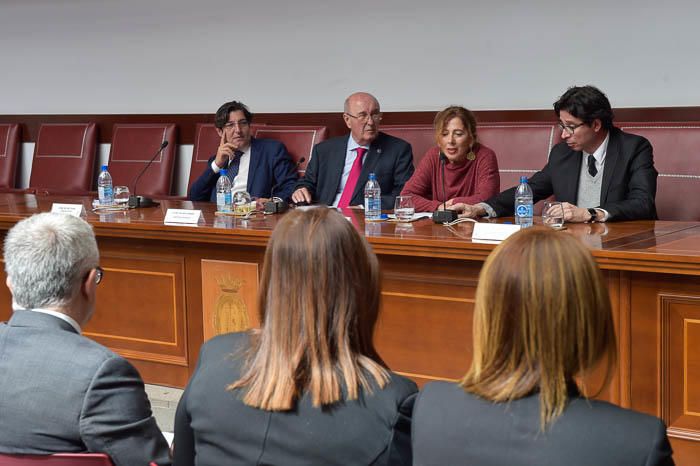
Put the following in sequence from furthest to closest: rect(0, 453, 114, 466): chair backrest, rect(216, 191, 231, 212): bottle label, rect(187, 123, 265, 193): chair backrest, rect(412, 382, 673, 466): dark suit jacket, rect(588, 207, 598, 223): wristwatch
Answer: rect(187, 123, 265, 193): chair backrest < rect(216, 191, 231, 212): bottle label < rect(588, 207, 598, 223): wristwatch < rect(0, 453, 114, 466): chair backrest < rect(412, 382, 673, 466): dark suit jacket

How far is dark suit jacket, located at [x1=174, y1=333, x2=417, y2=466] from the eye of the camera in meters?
1.44

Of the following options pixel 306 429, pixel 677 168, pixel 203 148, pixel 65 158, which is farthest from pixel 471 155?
pixel 65 158

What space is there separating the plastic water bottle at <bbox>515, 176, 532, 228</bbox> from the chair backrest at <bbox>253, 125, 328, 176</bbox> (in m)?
1.92

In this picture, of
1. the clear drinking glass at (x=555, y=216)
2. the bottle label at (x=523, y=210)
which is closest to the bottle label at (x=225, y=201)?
the bottle label at (x=523, y=210)

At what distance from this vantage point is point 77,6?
651 centimetres

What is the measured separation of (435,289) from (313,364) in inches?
66.3

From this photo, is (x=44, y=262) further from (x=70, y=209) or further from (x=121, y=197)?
(x=121, y=197)

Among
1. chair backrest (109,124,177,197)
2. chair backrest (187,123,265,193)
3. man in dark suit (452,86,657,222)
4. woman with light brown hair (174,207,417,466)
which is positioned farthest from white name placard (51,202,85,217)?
woman with light brown hair (174,207,417,466)

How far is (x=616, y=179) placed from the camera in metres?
3.73

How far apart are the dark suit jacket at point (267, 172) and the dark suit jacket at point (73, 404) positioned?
3.40 m

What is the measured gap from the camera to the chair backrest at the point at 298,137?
5199mm

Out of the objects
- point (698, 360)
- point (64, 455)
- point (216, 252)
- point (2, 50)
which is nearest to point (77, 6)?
point (2, 50)

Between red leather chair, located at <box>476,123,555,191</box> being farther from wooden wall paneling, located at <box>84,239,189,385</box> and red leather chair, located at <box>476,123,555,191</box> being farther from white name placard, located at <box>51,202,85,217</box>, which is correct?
white name placard, located at <box>51,202,85,217</box>

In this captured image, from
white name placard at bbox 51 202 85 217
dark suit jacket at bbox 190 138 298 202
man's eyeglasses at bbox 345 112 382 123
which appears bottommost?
white name placard at bbox 51 202 85 217
